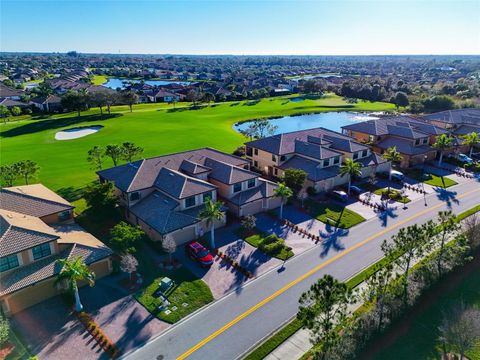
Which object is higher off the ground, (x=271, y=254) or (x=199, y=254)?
(x=199, y=254)

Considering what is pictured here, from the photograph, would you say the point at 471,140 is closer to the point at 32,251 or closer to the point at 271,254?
Result: the point at 271,254

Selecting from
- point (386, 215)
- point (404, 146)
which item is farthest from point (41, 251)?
point (404, 146)

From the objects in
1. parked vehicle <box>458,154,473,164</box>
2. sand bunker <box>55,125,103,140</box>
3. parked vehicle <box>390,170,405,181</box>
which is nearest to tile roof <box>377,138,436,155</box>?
parked vehicle <box>458,154,473,164</box>

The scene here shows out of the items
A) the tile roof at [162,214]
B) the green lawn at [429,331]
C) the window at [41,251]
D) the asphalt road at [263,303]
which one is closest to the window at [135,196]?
the tile roof at [162,214]

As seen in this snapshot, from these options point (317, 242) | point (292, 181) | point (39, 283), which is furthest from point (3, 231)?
point (292, 181)

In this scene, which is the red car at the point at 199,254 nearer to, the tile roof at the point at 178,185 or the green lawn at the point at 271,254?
the green lawn at the point at 271,254

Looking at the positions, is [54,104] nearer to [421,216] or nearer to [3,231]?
[3,231]

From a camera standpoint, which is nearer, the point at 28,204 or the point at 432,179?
the point at 28,204
